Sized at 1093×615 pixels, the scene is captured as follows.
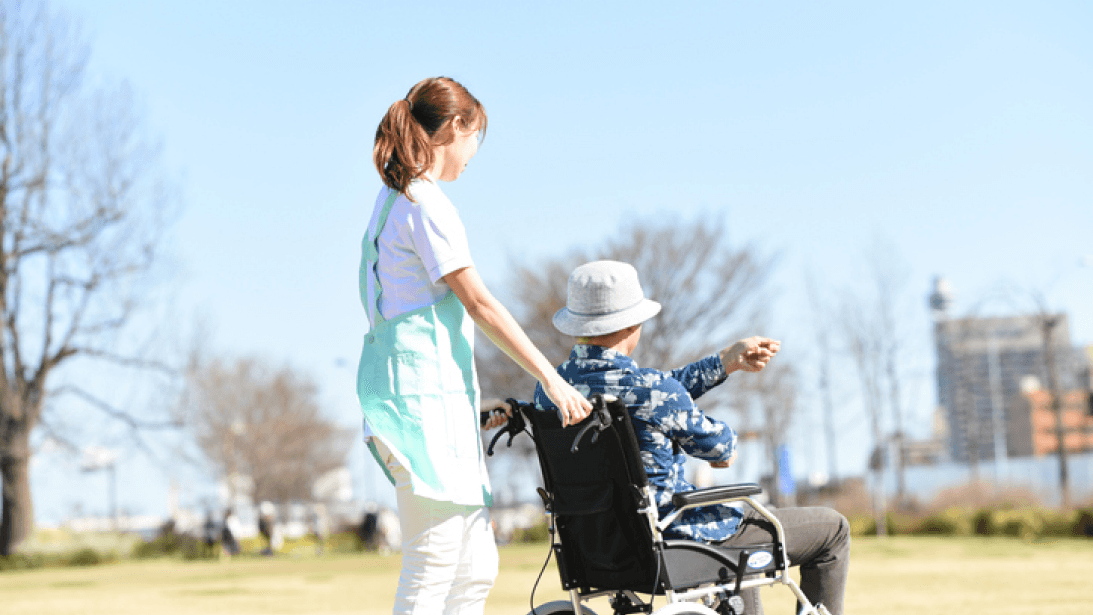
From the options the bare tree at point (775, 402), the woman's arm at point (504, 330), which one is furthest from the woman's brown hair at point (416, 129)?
the bare tree at point (775, 402)

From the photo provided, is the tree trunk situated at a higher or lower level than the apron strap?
lower

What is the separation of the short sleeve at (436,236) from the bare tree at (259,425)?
51.6 meters

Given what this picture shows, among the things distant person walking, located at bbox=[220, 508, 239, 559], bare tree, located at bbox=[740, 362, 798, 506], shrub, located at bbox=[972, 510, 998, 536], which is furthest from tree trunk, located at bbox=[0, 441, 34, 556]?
shrub, located at bbox=[972, 510, 998, 536]

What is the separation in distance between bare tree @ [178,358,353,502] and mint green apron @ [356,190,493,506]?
169ft

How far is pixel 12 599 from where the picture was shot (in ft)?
45.0

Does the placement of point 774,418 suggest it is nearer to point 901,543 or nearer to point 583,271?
point 901,543

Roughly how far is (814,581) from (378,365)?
1602mm

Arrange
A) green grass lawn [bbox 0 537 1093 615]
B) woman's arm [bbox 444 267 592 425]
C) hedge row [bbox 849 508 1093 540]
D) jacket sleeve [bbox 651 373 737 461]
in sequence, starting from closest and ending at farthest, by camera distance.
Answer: woman's arm [bbox 444 267 592 425] → jacket sleeve [bbox 651 373 737 461] → green grass lawn [bbox 0 537 1093 615] → hedge row [bbox 849 508 1093 540]

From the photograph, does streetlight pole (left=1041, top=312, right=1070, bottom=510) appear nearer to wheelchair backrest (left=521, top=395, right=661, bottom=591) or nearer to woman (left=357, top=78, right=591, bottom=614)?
wheelchair backrest (left=521, top=395, right=661, bottom=591)

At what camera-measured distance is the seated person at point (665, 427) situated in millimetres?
3348

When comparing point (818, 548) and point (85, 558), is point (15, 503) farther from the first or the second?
point (818, 548)

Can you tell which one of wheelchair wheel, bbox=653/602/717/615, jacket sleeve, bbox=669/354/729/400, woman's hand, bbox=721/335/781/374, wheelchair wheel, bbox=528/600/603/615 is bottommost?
wheelchair wheel, bbox=528/600/603/615

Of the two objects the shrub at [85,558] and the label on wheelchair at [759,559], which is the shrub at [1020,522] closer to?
the shrub at [85,558]

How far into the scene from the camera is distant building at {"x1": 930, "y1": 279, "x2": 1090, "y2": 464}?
33.7 meters
